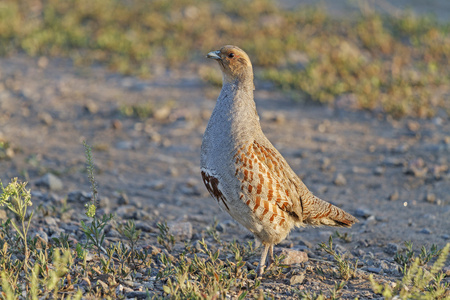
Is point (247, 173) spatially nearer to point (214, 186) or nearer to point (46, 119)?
point (214, 186)

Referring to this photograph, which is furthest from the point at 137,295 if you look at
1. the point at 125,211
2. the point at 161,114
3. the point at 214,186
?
the point at 161,114

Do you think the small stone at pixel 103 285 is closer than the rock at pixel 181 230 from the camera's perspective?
Yes

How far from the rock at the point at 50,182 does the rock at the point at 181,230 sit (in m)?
1.71

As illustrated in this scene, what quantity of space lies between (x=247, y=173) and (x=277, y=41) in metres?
6.44

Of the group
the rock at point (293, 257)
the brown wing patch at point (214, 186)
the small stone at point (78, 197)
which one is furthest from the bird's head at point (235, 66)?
the small stone at point (78, 197)

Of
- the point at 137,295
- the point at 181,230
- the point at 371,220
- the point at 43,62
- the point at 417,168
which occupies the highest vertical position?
the point at 43,62

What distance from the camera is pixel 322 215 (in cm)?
468

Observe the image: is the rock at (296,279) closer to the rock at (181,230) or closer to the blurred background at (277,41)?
the rock at (181,230)

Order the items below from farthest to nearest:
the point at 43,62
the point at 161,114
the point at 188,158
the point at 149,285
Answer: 1. the point at 43,62
2. the point at 161,114
3. the point at 188,158
4. the point at 149,285

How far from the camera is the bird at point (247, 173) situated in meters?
4.20

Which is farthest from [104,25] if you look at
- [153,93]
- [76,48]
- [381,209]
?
[381,209]

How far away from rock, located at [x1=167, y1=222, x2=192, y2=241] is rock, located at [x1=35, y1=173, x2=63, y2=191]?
1.71 m

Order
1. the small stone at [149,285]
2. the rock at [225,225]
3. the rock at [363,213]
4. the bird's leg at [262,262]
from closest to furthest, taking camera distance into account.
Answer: the small stone at [149,285] → the bird's leg at [262,262] → the rock at [225,225] → the rock at [363,213]

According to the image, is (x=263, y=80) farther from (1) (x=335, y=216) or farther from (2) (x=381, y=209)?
(1) (x=335, y=216)
